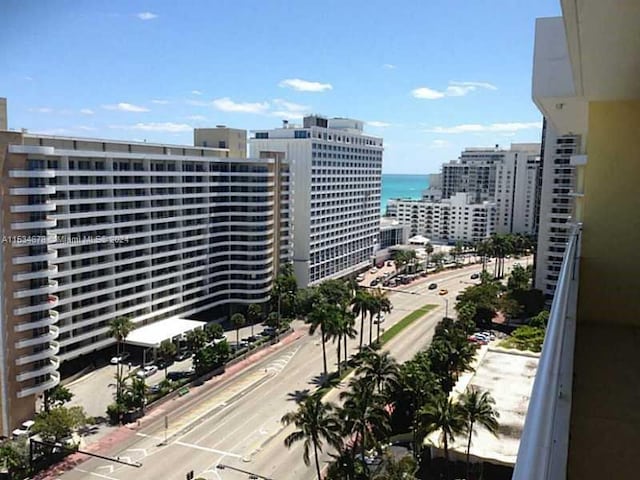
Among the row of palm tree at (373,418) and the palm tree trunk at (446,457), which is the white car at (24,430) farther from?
the palm tree trunk at (446,457)

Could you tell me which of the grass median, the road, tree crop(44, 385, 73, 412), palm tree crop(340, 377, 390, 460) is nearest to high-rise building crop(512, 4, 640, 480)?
palm tree crop(340, 377, 390, 460)

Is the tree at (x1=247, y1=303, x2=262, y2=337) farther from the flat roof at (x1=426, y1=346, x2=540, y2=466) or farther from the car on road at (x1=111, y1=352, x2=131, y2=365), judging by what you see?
the flat roof at (x1=426, y1=346, x2=540, y2=466)

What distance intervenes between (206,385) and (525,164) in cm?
7848

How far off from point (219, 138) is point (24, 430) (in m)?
28.3

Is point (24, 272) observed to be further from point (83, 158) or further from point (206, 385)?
point (206, 385)

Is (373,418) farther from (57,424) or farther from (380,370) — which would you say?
(57,424)

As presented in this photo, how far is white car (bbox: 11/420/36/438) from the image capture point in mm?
26031

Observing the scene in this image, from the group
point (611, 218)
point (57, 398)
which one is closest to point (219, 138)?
point (57, 398)

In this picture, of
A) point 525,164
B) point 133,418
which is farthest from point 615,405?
point 525,164

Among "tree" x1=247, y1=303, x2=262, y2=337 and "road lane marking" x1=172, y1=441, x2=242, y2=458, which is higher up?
"tree" x1=247, y1=303, x2=262, y2=337

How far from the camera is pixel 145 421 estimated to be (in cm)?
2856

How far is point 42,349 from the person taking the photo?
28781 millimetres

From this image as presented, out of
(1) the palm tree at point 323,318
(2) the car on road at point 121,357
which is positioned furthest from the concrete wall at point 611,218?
(2) the car on road at point 121,357

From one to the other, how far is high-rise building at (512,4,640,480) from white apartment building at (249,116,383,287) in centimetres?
4266
